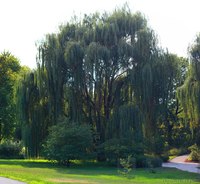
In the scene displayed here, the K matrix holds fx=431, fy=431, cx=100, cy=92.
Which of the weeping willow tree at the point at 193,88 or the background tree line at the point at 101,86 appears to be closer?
the weeping willow tree at the point at 193,88

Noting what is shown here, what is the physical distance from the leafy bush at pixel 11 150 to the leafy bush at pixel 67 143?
38.0 feet

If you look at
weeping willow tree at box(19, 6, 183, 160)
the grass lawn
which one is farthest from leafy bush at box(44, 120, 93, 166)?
weeping willow tree at box(19, 6, 183, 160)

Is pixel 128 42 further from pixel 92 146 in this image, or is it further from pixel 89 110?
pixel 92 146

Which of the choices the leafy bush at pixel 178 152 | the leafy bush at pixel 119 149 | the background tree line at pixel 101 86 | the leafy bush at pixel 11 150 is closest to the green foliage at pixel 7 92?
the leafy bush at pixel 11 150

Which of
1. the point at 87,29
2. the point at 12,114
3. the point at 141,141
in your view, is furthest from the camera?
the point at 12,114

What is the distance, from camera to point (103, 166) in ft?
107

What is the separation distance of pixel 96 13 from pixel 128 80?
22.1 feet

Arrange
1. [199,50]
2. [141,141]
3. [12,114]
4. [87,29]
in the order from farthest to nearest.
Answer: [12,114] → [87,29] → [141,141] → [199,50]

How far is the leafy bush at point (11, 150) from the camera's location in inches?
1690

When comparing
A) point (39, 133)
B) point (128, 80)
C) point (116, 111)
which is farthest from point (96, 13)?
point (39, 133)

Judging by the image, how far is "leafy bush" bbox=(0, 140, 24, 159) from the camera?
42938 millimetres

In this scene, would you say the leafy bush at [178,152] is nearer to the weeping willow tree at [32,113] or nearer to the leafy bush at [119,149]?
the leafy bush at [119,149]

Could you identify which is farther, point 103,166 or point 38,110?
point 38,110

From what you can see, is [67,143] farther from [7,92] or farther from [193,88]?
[7,92]
